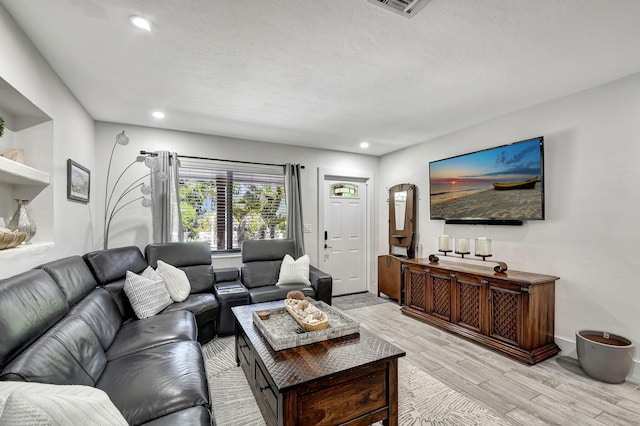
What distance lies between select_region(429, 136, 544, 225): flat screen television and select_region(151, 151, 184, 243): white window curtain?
3576 mm

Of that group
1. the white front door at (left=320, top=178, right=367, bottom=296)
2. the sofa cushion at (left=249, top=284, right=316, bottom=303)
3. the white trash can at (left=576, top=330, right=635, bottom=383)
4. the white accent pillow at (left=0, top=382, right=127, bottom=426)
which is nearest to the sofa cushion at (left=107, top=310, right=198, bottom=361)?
the sofa cushion at (left=249, top=284, right=316, bottom=303)

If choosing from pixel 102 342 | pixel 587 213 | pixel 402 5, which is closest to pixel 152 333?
pixel 102 342

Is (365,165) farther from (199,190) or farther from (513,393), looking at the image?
(513,393)

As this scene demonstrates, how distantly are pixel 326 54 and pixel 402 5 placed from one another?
67 cm

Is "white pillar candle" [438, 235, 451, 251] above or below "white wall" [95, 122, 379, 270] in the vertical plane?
below

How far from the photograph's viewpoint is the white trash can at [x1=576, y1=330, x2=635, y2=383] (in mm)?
2307

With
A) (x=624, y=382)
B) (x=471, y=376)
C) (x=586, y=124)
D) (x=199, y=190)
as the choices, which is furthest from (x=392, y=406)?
(x=199, y=190)

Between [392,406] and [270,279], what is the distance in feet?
8.08

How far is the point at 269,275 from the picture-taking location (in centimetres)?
395

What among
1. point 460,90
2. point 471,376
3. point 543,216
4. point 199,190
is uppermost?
point 460,90

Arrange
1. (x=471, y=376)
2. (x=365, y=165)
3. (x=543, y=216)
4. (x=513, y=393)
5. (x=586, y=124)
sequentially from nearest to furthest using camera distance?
(x=513, y=393), (x=471, y=376), (x=586, y=124), (x=543, y=216), (x=365, y=165)

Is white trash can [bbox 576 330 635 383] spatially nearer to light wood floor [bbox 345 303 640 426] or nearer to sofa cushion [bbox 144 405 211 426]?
light wood floor [bbox 345 303 640 426]

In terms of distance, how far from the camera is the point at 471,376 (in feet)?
8.20

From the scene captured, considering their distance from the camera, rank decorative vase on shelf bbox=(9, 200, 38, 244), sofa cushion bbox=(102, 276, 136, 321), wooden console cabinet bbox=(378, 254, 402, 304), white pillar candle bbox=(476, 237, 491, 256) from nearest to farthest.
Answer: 1. decorative vase on shelf bbox=(9, 200, 38, 244)
2. sofa cushion bbox=(102, 276, 136, 321)
3. white pillar candle bbox=(476, 237, 491, 256)
4. wooden console cabinet bbox=(378, 254, 402, 304)
